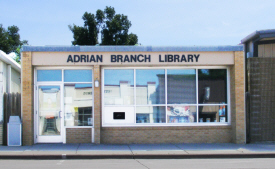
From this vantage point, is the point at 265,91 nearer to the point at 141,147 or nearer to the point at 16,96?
the point at 141,147

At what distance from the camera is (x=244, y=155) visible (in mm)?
11219

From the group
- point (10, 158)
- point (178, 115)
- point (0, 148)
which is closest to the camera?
point (10, 158)

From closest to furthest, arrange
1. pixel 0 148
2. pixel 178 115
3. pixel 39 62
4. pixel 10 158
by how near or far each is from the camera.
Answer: pixel 10 158 < pixel 0 148 < pixel 39 62 < pixel 178 115

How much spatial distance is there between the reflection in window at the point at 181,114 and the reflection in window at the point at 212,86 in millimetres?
560

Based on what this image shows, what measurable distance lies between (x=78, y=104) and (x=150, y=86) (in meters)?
3.04

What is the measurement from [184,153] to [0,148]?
659cm

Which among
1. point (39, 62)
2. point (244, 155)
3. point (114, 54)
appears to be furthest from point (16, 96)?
point (244, 155)

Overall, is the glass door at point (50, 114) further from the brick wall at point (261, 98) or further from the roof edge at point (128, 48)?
the brick wall at point (261, 98)

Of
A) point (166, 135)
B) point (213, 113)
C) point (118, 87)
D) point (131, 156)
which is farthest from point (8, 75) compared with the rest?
point (213, 113)

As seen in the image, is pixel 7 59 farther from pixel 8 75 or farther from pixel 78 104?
pixel 78 104

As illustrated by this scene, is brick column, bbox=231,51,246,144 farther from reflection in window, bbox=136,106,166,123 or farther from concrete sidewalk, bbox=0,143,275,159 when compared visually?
reflection in window, bbox=136,106,166,123

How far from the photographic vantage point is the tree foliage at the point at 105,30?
34.8 meters

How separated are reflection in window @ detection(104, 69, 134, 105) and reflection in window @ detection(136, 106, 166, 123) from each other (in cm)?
56

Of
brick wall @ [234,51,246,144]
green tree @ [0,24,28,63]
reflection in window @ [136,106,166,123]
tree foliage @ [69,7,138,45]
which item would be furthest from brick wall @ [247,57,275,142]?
green tree @ [0,24,28,63]
